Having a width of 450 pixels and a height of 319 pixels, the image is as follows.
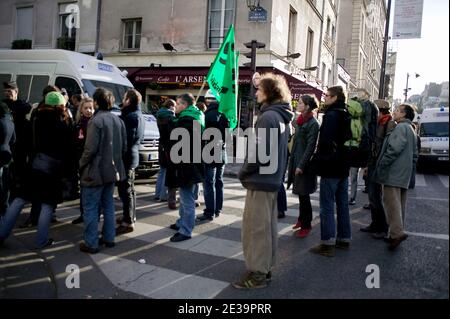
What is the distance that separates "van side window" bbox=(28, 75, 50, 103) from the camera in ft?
31.1

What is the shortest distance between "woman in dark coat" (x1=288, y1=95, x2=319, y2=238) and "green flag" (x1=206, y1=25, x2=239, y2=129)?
1.13m

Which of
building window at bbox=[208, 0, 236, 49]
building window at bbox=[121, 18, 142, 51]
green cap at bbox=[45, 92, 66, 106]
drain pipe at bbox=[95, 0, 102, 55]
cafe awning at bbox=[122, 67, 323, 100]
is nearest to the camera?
green cap at bbox=[45, 92, 66, 106]

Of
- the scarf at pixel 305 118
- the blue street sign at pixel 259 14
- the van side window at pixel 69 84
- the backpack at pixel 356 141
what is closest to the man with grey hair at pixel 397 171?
the backpack at pixel 356 141

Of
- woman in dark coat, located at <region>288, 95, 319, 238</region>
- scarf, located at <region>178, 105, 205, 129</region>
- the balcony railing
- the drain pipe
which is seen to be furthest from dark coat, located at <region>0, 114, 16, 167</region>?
the balcony railing

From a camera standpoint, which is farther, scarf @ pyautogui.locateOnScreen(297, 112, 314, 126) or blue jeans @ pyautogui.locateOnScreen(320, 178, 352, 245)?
scarf @ pyautogui.locateOnScreen(297, 112, 314, 126)

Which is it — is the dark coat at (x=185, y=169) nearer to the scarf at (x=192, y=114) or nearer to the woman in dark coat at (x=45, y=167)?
the scarf at (x=192, y=114)

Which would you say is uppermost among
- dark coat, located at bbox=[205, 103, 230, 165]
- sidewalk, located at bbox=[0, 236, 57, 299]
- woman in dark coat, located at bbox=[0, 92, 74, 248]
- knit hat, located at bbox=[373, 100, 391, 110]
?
knit hat, located at bbox=[373, 100, 391, 110]

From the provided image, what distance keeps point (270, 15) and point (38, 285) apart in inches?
549

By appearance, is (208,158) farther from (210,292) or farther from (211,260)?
(210,292)

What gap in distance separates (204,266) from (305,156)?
1926 millimetres

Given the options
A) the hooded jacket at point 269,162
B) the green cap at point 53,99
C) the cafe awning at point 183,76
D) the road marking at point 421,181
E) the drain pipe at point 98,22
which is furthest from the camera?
the drain pipe at point 98,22

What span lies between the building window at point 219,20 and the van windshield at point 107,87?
7.27 meters

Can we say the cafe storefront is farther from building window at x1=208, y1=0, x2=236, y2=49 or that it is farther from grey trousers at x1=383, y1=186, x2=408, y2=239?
grey trousers at x1=383, y1=186, x2=408, y2=239

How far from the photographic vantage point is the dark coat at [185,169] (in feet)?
16.5
